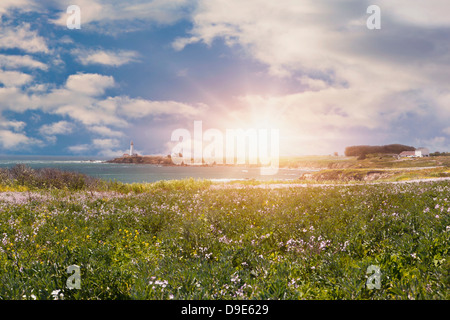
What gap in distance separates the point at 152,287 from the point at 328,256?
3.02 meters

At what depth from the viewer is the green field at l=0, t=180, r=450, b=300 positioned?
399 centimetres

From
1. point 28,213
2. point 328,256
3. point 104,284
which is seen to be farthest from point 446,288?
point 28,213

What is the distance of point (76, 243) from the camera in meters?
6.84

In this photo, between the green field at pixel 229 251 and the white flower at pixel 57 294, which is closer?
the white flower at pixel 57 294

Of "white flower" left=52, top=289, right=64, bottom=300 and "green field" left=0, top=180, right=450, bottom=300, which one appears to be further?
"green field" left=0, top=180, right=450, bottom=300

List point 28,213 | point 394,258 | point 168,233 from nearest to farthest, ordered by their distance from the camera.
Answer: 1. point 394,258
2. point 168,233
3. point 28,213

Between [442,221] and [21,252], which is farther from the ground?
[442,221]

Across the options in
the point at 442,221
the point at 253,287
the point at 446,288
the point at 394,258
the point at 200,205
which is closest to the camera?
the point at 446,288

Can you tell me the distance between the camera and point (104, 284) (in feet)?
13.9

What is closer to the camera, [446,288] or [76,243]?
[446,288]

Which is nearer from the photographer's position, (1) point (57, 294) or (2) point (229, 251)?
(1) point (57, 294)

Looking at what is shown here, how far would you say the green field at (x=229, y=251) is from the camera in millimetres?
3994

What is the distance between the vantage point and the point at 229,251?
5691 mm
